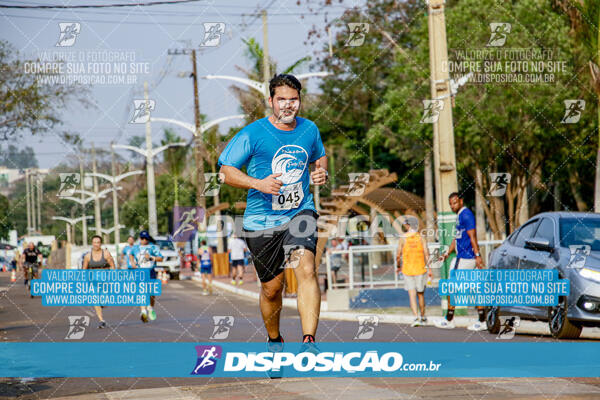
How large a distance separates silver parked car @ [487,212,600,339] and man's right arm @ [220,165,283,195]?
20.5 feet

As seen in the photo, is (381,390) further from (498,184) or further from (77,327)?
(498,184)

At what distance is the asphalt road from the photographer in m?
8.20

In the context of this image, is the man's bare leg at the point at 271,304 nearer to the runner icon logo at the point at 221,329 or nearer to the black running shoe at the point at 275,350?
the black running shoe at the point at 275,350

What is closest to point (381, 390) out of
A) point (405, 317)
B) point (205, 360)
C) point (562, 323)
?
point (205, 360)

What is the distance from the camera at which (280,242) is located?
259 inches

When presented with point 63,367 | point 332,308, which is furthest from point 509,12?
point 63,367

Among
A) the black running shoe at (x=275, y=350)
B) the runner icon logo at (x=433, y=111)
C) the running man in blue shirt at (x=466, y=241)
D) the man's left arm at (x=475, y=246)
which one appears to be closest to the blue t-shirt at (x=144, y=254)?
the runner icon logo at (x=433, y=111)

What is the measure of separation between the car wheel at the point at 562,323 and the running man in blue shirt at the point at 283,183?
5.96 m

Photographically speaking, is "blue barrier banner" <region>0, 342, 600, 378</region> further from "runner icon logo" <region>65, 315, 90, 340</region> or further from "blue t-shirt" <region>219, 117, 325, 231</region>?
"runner icon logo" <region>65, 315, 90, 340</region>

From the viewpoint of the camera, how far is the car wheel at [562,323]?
11.6 metres

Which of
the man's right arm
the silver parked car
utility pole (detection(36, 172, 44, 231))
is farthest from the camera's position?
utility pole (detection(36, 172, 44, 231))

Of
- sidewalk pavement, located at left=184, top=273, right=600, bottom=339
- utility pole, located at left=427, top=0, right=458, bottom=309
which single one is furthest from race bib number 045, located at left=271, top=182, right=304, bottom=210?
utility pole, located at left=427, top=0, right=458, bottom=309

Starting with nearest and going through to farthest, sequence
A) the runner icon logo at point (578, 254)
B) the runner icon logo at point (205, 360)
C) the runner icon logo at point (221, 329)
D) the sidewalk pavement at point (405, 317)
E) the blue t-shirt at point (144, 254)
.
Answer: the runner icon logo at point (205, 360) < the runner icon logo at point (578, 254) < the runner icon logo at point (221, 329) < the sidewalk pavement at point (405, 317) < the blue t-shirt at point (144, 254)

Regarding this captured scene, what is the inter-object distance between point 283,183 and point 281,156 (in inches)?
7.1
